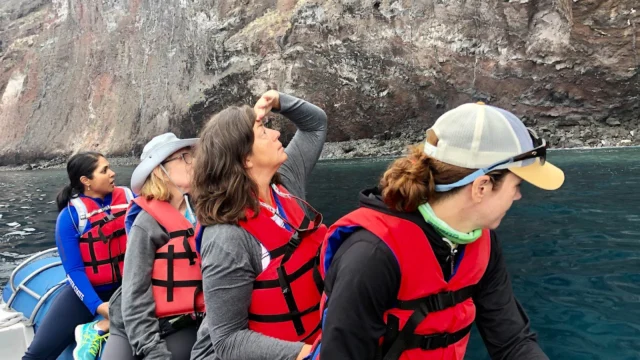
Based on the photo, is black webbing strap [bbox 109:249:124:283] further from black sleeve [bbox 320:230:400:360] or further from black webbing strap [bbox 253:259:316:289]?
black sleeve [bbox 320:230:400:360]

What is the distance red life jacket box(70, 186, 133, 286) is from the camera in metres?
3.92

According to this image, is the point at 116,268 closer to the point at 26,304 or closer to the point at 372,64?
the point at 26,304

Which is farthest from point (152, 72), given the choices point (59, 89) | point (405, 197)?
point (405, 197)

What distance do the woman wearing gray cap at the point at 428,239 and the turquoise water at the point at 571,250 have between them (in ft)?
10.6

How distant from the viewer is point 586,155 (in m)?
21.8

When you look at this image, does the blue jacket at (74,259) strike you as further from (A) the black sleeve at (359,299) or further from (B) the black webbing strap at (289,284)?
(A) the black sleeve at (359,299)

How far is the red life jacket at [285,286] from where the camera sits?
2115 millimetres

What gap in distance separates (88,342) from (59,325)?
0.56m

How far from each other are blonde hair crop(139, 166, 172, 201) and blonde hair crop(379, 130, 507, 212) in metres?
1.72

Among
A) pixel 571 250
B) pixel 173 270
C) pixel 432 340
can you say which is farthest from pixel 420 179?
pixel 571 250

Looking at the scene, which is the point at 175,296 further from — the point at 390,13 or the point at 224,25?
the point at 224,25

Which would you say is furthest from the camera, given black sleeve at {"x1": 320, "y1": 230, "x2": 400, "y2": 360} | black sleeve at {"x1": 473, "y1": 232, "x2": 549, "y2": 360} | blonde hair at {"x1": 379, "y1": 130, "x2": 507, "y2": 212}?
black sleeve at {"x1": 473, "y1": 232, "x2": 549, "y2": 360}

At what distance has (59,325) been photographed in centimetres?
358

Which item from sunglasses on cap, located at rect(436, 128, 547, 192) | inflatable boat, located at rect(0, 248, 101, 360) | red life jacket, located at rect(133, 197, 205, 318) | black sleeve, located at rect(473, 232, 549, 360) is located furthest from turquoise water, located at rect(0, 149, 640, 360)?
inflatable boat, located at rect(0, 248, 101, 360)
